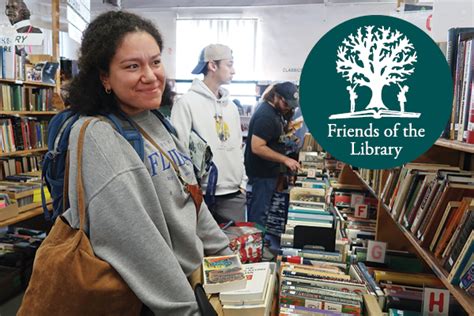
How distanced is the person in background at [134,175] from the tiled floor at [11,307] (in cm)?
236

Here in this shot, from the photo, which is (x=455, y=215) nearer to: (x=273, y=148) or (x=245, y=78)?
(x=273, y=148)

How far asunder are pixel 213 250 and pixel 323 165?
112 inches

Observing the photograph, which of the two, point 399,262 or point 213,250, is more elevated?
point 213,250

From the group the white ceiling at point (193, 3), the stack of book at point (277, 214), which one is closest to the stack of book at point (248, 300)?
the stack of book at point (277, 214)

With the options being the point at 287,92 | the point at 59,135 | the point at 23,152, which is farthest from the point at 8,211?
the point at 287,92

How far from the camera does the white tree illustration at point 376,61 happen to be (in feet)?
2.75

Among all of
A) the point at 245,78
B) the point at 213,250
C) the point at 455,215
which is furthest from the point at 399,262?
the point at 245,78

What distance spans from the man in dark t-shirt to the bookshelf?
4.33 ft

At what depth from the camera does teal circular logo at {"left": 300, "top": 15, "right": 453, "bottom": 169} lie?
2.74 ft

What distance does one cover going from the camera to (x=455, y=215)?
1.22 metres

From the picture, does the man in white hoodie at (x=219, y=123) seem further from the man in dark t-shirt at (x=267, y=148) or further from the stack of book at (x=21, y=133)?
the stack of book at (x=21, y=133)

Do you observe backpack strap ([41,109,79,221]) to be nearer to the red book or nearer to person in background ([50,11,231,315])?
person in background ([50,11,231,315])

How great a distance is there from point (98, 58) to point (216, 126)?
4.18ft

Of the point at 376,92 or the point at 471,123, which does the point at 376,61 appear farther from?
the point at 471,123
